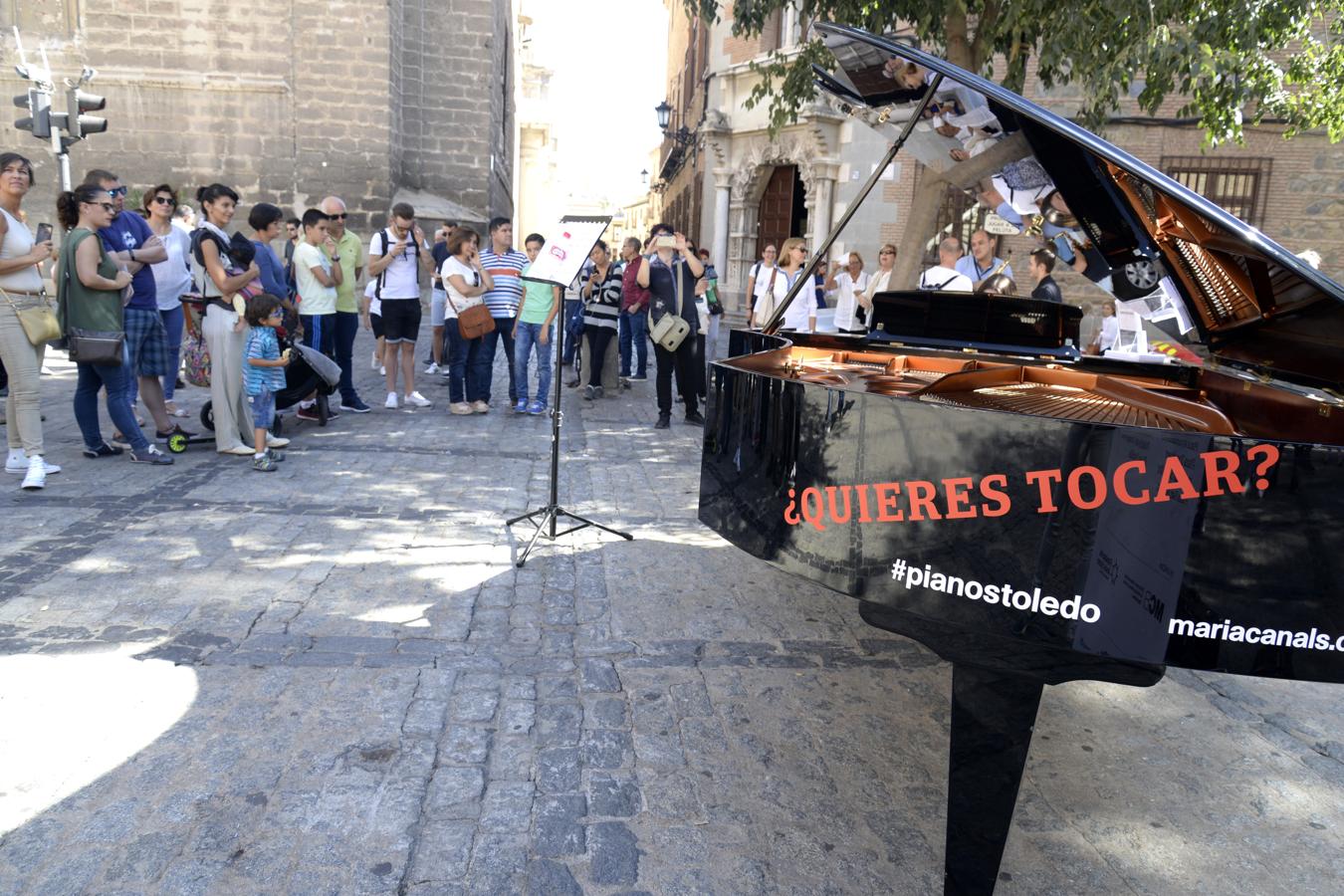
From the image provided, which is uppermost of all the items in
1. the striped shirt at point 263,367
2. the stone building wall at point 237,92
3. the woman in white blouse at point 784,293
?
the stone building wall at point 237,92

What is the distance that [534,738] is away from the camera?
3.21m

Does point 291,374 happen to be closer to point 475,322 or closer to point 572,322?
point 475,322

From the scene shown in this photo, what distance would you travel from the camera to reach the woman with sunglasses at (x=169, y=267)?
7812mm

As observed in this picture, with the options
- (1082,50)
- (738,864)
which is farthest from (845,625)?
(1082,50)

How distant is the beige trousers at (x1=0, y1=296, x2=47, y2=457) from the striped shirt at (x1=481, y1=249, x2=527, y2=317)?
4248 mm

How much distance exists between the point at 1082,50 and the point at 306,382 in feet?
24.0

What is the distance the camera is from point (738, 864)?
8.50 ft

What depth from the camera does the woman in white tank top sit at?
580 cm

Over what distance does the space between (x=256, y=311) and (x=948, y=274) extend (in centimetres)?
540

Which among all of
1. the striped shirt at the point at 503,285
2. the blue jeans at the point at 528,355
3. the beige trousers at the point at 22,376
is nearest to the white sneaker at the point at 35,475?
the beige trousers at the point at 22,376

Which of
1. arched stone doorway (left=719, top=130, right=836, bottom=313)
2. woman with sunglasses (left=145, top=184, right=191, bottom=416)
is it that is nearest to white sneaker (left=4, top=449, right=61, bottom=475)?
woman with sunglasses (left=145, top=184, right=191, bottom=416)

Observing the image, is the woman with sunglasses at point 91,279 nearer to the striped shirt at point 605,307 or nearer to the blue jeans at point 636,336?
the striped shirt at point 605,307

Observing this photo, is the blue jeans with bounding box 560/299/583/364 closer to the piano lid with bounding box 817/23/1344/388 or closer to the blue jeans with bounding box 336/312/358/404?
the blue jeans with bounding box 336/312/358/404

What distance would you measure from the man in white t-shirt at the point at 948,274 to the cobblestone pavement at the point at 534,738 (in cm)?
334
